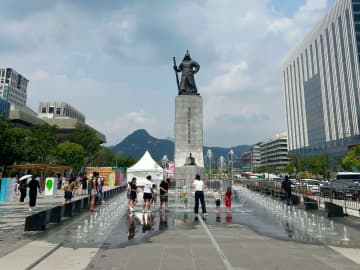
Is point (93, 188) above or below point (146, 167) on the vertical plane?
below

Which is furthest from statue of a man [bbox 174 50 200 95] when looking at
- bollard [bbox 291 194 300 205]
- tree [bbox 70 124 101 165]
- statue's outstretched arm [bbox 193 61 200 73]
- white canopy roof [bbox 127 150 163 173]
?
tree [bbox 70 124 101 165]

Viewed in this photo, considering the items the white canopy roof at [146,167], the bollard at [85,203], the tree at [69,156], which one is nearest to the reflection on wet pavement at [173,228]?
the bollard at [85,203]

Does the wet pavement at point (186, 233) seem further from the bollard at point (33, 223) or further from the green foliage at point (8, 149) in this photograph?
the green foliage at point (8, 149)

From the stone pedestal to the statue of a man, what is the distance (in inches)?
43.7

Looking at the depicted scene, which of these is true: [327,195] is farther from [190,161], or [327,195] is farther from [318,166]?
[318,166]

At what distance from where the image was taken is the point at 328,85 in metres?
96.0

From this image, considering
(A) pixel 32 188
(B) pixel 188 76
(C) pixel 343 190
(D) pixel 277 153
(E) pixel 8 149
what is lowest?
(C) pixel 343 190

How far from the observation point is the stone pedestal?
36125mm

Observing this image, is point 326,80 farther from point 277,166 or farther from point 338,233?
point 338,233

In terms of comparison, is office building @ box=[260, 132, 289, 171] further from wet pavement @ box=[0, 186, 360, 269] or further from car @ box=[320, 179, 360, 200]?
wet pavement @ box=[0, 186, 360, 269]

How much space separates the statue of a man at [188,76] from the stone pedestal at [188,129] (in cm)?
111

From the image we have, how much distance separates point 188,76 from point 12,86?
424 feet

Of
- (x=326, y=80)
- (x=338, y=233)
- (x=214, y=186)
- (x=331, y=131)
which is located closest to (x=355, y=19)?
(x=326, y=80)

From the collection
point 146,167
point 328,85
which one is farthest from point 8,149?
point 328,85
